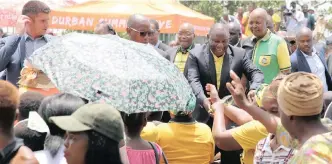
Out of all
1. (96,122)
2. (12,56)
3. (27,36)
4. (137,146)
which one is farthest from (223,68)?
(96,122)

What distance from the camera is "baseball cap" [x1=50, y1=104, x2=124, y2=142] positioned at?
3.77 m

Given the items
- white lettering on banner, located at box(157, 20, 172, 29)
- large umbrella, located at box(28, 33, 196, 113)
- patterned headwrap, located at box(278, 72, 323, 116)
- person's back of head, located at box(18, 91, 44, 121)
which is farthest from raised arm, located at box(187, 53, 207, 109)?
white lettering on banner, located at box(157, 20, 172, 29)

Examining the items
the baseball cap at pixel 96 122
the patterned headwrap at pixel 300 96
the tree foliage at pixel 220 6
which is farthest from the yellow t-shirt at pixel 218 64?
the tree foliage at pixel 220 6

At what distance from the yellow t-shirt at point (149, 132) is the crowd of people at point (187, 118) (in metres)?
0.01

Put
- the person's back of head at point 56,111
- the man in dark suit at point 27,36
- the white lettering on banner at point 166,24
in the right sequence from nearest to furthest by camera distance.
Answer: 1. the person's back of head at point 56,111
2. the man in dark suit at point 27,36
3. the white lettering on banner at point 166,24

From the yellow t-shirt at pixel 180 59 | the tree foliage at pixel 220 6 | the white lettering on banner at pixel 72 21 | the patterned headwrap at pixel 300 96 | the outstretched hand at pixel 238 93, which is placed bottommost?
the tree foliage at pixel 220 6

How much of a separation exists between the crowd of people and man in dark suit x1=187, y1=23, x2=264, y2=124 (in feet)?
0.04

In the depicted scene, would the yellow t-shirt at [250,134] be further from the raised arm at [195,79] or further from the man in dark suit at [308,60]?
the man in dark suit at [308,60]

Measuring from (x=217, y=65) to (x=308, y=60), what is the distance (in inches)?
92.9

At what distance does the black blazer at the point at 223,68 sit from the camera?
849 centimetres

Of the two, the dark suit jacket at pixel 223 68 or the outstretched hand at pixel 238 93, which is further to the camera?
the dark suit jacket at pixel 223 68

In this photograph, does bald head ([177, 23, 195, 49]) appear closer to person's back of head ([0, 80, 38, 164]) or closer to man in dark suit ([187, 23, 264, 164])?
man in dark suit ([187, 23, 264, 164])

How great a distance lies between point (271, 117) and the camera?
16.5 ft

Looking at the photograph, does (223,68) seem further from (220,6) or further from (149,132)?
(220,6)
